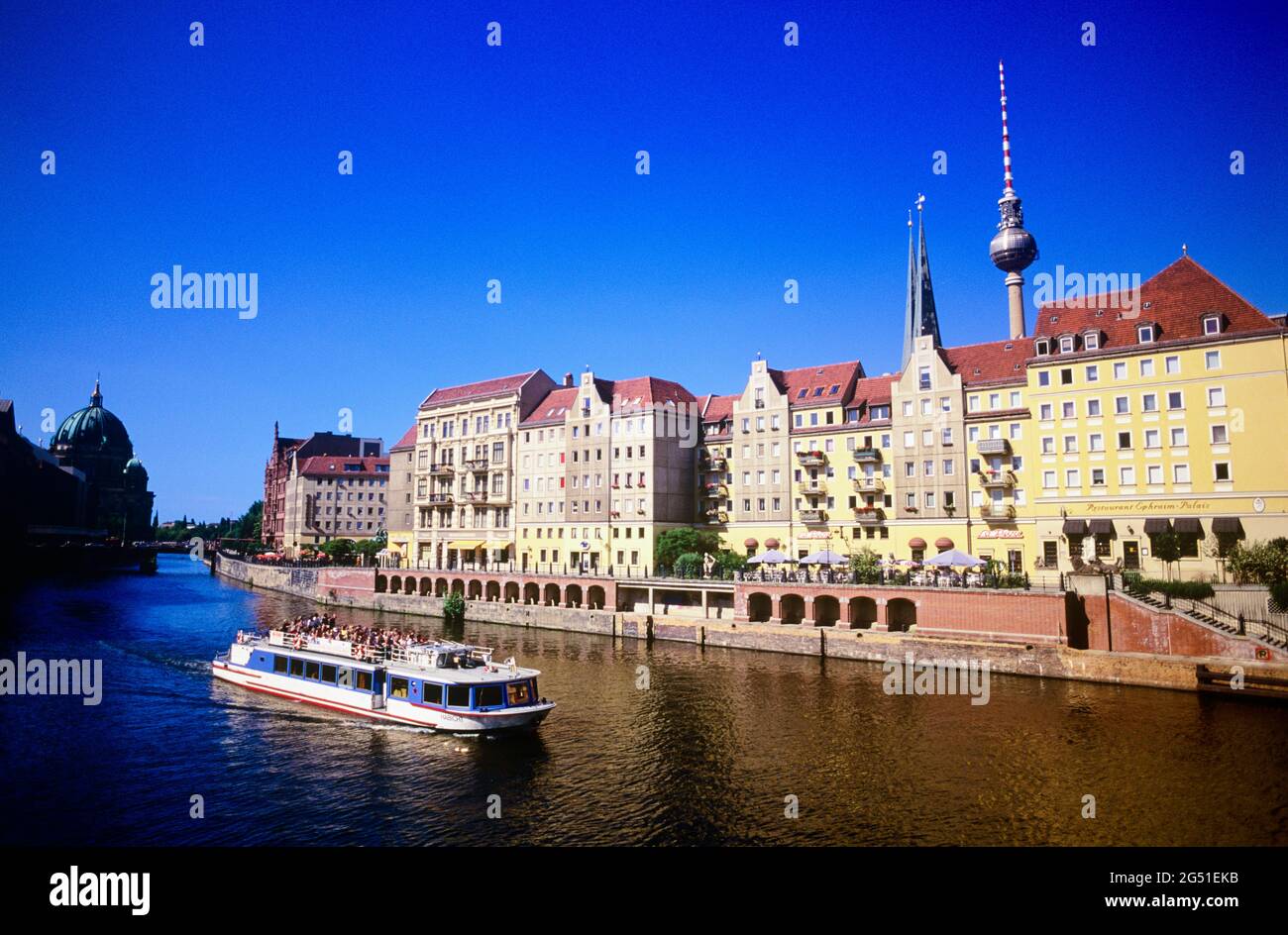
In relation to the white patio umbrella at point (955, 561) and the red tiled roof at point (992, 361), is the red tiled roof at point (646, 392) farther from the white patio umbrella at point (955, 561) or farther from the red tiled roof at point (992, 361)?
the white patio umbrella at point (955, 561)

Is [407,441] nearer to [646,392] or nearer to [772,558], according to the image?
[646,392]

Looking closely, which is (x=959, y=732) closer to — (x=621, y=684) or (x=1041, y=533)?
(x=621, y=684)

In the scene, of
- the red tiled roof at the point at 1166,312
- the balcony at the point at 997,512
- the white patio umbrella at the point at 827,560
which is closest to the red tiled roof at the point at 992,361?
the red tiled roof at the point at 1166,312

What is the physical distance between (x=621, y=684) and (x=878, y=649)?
20728 mm

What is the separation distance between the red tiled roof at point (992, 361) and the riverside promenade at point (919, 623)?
75.4 feet

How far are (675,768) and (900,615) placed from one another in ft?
128

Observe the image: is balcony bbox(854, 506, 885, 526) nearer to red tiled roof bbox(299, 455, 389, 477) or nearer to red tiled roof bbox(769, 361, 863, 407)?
red tiled roof bbox(769, 361, 863, 407)

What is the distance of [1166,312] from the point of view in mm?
→ 66688
